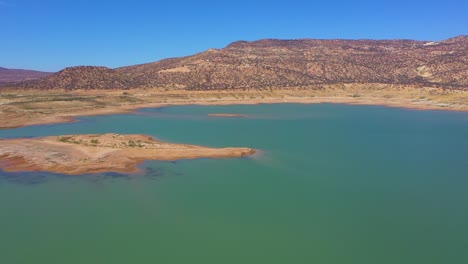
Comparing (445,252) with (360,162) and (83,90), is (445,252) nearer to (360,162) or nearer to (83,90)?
(360,162)

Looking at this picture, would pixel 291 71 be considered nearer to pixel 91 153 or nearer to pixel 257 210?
pixel 91 153

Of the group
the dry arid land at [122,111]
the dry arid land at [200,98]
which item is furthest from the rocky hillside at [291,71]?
the dry arid land at [122,111]

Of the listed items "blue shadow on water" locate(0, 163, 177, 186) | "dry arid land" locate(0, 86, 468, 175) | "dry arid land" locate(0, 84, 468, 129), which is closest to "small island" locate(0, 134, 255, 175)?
"dry arid land" locate(0, 86, 468, 175)

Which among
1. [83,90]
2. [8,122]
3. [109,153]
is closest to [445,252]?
[109,153]

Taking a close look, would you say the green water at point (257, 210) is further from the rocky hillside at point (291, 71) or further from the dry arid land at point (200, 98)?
the rocky hillside at point (291, 71)

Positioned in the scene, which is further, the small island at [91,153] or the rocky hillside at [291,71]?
the rocky hillside at [291,71]

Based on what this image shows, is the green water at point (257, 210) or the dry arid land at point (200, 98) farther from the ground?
the dry arid land at point (200, 98)

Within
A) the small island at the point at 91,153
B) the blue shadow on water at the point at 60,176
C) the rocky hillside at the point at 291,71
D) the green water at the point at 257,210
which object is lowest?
the green water at the point at 257,210
